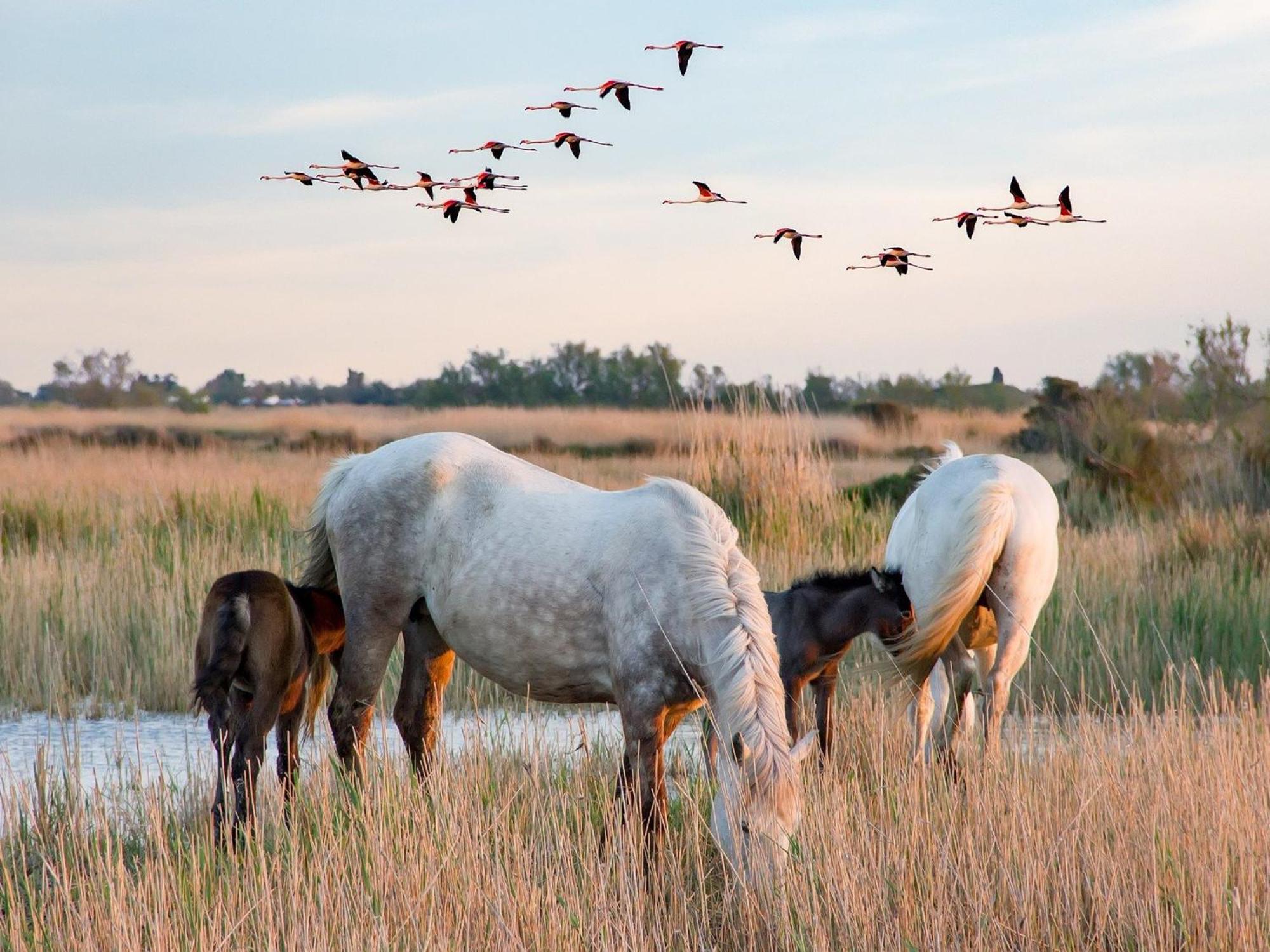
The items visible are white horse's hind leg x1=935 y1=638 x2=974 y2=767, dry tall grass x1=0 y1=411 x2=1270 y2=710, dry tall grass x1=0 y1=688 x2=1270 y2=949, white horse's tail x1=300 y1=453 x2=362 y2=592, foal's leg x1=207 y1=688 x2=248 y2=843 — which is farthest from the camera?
dry tall grass x1=0 y1=411 x2=1270 y2=710

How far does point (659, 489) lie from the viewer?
16.9ft

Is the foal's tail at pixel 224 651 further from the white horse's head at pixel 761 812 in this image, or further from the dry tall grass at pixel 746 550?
the dry tall grass at pixel 746 550

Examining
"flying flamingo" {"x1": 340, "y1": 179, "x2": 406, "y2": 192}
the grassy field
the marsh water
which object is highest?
"flying flamingo" {"x1": 340, "y1": 179, "x2": 406, "y2": 192}

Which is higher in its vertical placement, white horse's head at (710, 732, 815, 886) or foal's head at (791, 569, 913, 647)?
foal's head at (791, 569, 913, 647)

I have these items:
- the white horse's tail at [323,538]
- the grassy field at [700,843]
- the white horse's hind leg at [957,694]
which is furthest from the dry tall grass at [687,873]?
the white horse's tail at [323,538]

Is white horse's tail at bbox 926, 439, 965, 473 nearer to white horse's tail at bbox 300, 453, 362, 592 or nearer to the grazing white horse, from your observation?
the grazing white horse

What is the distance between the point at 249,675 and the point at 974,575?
3121 mm

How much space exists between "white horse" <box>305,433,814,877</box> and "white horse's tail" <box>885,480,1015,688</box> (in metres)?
1.32

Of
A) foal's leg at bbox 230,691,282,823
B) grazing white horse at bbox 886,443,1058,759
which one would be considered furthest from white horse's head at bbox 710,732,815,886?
foal's leg at bbox 230,691,282,823

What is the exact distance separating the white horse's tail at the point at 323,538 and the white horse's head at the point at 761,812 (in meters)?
2.59

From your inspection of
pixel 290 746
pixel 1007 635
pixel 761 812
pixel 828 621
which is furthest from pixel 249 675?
pixel 1007 635

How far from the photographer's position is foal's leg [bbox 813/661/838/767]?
630cm

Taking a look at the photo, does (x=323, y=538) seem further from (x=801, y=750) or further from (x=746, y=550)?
(x=746, y=550)

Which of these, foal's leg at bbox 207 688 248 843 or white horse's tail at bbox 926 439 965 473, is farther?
white horse's tail at bbox 926 439 965 473
